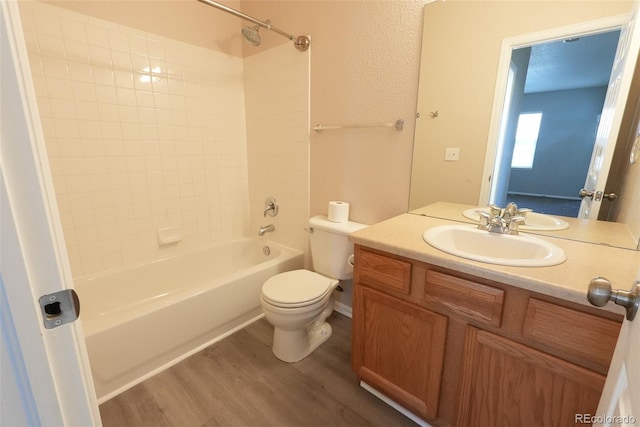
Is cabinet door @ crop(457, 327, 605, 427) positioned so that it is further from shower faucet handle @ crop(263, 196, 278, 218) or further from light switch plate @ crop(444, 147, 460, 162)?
shower faucet handle @ crop(263, 196, 278, 218)

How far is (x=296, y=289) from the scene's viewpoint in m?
1.58

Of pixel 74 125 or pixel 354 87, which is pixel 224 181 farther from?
pixel 354 87

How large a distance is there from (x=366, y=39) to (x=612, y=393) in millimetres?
1766

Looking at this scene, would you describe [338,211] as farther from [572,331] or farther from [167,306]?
[572,331]

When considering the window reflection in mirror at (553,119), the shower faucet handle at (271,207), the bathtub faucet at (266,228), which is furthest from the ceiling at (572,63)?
the bathtub faucet at (266,228)

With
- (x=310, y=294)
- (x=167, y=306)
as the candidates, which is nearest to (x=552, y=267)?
(x=310, y=294)

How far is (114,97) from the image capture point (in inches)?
68.9

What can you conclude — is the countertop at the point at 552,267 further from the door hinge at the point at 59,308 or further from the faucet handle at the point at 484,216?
the door hinge at the point at 59,308

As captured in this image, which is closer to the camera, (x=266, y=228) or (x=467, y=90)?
(x=467, y=90)

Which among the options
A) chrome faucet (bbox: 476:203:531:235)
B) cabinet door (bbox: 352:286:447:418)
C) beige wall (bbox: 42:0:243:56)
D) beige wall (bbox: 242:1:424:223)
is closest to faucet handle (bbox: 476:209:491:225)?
chrome faucet (bbox: 476:203:531:235)

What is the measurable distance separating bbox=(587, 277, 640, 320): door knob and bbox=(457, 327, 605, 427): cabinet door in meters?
0.43

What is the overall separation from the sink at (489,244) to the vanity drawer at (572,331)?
0.61ft

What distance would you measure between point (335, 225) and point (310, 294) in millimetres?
479

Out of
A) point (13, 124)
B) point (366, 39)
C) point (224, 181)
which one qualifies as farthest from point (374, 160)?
point (13, 124)
